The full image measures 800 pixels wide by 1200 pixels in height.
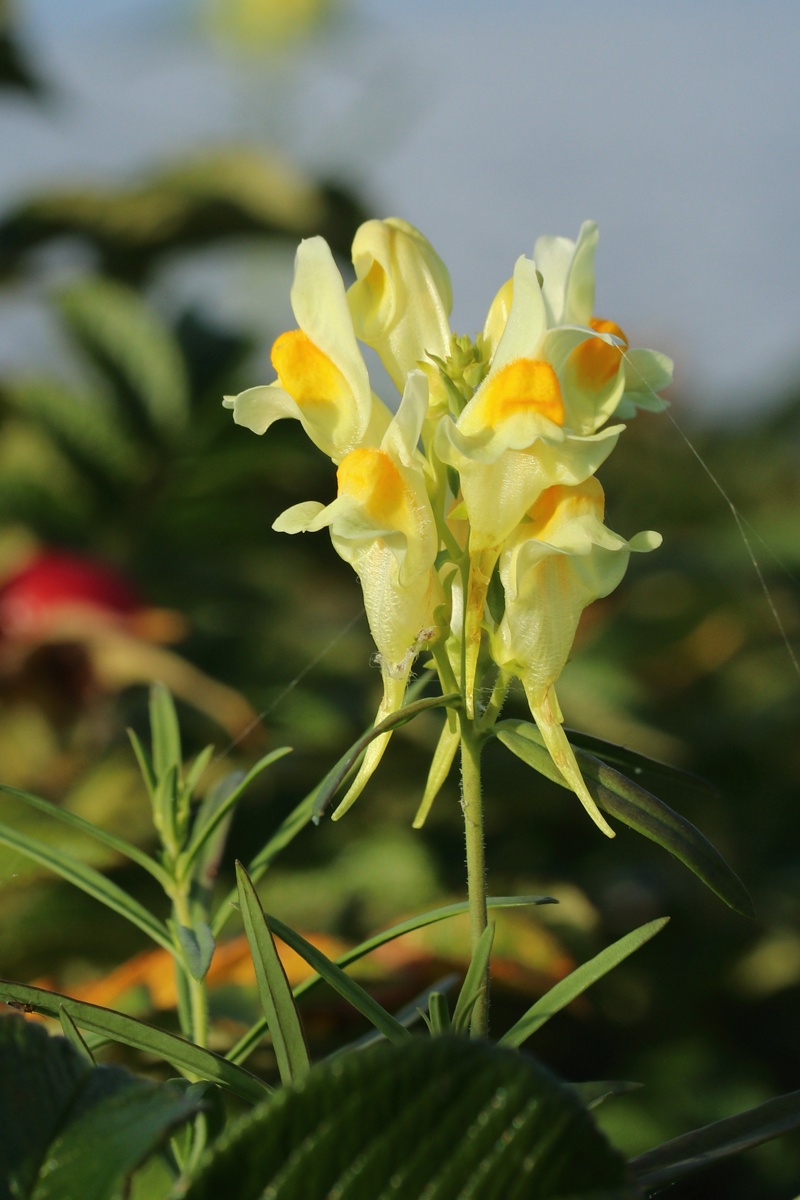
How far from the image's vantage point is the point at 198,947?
25 centimetres

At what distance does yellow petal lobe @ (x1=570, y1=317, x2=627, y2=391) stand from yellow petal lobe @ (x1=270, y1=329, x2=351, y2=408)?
52mm

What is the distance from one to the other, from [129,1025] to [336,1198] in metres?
0.08

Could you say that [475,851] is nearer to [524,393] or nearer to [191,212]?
[524,393]

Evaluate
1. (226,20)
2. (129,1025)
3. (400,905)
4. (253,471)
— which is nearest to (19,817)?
(400,905)

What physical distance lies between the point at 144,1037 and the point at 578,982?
0.27 ft

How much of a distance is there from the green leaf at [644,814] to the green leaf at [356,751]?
18 mm

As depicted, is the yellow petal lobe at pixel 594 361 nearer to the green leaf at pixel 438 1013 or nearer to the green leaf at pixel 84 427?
the green leaf at pixel 438 1013

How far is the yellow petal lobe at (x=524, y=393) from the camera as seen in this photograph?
242mm

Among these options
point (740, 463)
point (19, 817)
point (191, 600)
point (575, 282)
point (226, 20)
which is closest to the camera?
point (575, 282)

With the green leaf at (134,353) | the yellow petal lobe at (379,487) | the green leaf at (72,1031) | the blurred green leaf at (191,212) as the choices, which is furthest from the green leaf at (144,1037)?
the blurred green leaf at (191,212)

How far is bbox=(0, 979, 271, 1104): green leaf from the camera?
22 cm

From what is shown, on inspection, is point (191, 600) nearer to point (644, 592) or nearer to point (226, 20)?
point (644, 592)

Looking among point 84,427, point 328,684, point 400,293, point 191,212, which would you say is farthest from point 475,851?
point 191,212

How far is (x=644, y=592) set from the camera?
100cm
